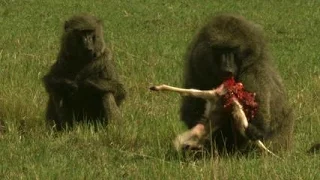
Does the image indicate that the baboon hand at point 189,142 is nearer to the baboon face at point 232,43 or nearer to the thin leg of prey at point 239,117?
the thin leg of prey at point 239,117

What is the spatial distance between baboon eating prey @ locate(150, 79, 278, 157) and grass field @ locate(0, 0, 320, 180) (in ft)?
0.53

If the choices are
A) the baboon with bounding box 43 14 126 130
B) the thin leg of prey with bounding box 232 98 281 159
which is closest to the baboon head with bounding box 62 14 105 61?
the baboon with bounding box 43 14 126 130

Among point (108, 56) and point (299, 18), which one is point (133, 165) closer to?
point (108, 56)

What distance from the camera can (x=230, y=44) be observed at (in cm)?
721

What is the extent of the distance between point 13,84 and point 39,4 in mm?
15715

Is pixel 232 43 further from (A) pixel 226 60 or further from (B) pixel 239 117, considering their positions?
(B) pixel 239 117

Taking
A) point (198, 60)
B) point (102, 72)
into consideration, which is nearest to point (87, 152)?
point (198, 60)

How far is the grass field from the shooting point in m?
6.76

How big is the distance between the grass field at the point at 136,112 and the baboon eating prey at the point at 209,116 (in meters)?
0.16

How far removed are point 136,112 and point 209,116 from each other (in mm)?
2479

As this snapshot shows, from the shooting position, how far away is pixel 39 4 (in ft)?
85.3

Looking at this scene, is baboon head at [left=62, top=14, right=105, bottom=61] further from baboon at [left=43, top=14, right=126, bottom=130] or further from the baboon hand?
the baboon hand

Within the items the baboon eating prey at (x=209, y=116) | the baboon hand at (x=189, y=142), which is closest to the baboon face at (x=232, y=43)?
the baboon eating prey at (x=209, y=116)

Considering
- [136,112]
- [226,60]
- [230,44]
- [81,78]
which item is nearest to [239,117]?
[226,60]
